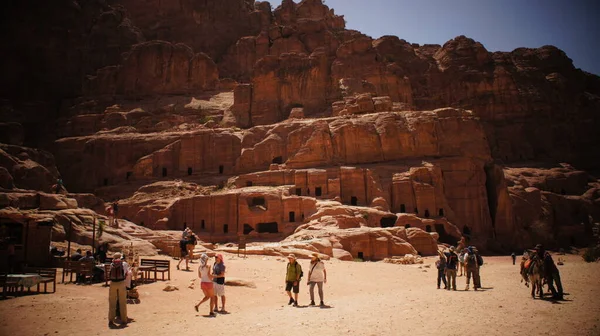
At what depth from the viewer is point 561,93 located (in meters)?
87.2

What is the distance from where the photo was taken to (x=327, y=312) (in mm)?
15867

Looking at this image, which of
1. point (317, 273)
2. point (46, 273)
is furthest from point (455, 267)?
point (46, 273)

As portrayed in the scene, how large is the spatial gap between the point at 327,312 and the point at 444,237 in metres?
38.5

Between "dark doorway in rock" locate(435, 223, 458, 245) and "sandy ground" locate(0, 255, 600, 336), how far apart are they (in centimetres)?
2881

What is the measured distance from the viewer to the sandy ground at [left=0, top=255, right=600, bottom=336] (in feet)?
44.0

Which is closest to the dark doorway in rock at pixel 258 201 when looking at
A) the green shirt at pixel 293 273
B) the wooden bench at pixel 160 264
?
the wooden bench at pixel 160 264

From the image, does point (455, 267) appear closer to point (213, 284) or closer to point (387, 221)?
point (213, 284)

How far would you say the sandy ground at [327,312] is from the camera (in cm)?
1340

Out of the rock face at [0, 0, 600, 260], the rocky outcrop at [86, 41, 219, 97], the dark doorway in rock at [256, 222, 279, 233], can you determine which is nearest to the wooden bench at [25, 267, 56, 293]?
the rock face at [0, 0, 600, 260]

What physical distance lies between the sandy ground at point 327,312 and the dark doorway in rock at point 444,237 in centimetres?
2881

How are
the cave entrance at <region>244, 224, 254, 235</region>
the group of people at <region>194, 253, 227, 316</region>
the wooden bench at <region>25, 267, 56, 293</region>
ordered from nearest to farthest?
the group of people at <region>194, 253, 227, 316</region>
the wooden bench at <region>25, 267, 56, 293</region>
the cave entrance at <region>244, 224, 254, 235</region>

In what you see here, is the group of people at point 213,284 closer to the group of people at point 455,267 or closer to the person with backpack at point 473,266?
the group of people at point 455,267

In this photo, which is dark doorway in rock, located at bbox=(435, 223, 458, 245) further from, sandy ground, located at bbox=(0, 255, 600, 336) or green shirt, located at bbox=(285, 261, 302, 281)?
green shirt, located at bbox=(285, 261, 302, 281)

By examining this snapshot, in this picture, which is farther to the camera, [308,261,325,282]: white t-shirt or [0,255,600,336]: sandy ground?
[308,261,325,282]: white t-shirt
